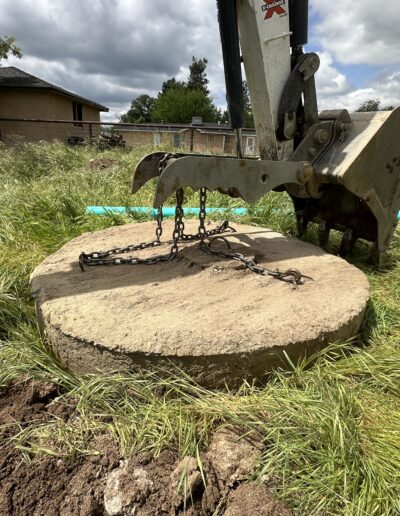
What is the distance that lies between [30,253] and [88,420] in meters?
2.24

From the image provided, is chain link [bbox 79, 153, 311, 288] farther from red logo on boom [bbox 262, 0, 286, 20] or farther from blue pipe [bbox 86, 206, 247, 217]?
blue pipe [bbox 86, 206, 247, 217]

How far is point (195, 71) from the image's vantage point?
72688 millimetres

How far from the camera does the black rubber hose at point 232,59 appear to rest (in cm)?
262

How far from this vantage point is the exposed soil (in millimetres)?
1416

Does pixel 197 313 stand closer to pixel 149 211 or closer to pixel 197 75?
pixel 149 211

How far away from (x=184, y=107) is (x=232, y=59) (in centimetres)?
6331

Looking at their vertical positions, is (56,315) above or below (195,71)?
below

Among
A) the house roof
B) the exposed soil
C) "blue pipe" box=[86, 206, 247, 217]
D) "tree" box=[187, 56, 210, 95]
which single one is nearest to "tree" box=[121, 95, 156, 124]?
"tree" box=[187, 56, 210, 95]

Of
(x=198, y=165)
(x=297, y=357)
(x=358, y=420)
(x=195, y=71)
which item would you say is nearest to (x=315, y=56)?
(x=198, y=165)

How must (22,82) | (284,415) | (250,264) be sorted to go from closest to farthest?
(284,415) < (250,264) < (22,82)

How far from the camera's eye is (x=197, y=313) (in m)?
2.12

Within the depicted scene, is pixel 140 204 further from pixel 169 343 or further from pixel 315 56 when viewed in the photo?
pixel 169 343

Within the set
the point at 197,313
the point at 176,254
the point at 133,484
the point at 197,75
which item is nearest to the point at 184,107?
the point at 197,75

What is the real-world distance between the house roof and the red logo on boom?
21.4 metres
